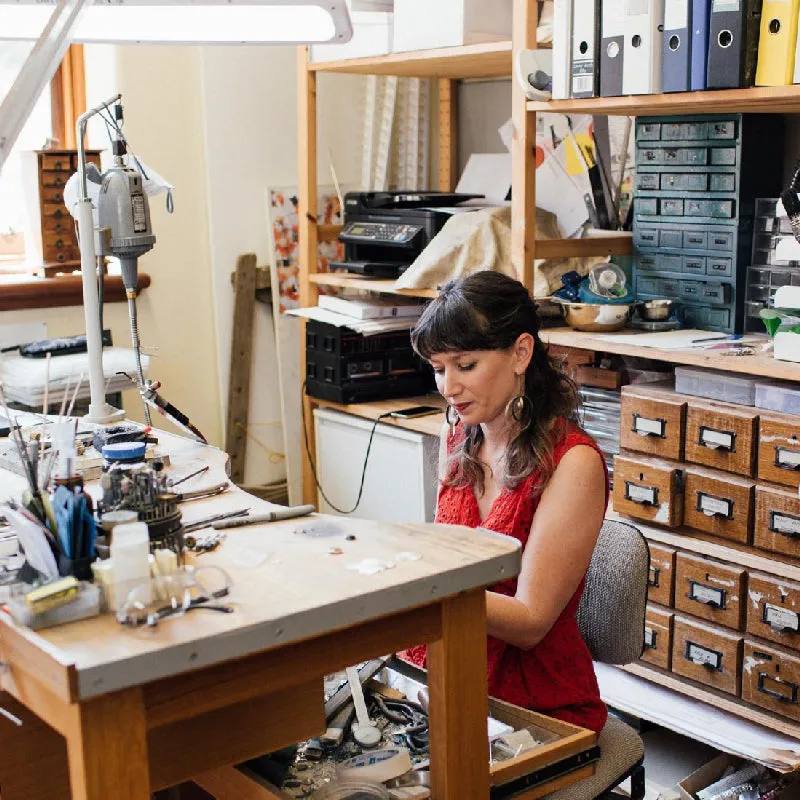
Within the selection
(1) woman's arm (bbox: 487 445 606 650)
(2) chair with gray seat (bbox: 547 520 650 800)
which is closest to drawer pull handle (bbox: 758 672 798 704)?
(2) chair with gray seat (bbox: 547 520 650 800)

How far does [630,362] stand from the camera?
9.41 ft

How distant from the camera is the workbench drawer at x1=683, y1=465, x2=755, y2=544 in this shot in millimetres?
2441

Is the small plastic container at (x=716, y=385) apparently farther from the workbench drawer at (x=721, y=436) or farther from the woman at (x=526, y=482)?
the woman at (x=526, y=482)

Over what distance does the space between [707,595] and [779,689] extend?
240 mm

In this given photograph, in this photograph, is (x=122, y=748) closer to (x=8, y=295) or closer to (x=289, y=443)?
(x=8, y=295)

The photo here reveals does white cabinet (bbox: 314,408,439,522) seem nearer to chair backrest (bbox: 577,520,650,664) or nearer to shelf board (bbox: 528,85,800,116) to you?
shelf board (bbox: 528,85,800,116)

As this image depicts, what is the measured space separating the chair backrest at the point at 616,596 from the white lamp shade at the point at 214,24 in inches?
39.5

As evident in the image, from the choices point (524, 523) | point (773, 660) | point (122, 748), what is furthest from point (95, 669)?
point (773, 660)

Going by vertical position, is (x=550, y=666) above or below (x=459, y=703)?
below

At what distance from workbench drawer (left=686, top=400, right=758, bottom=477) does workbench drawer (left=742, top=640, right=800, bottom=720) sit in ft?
1.25

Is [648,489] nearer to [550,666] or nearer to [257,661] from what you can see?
[550,666]

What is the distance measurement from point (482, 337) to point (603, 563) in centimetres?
40

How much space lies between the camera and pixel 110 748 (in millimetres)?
1100

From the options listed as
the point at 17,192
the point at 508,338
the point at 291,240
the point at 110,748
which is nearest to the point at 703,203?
the point at 508,338
